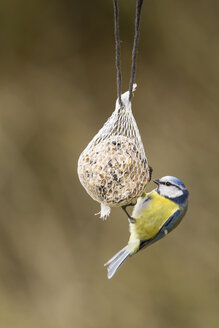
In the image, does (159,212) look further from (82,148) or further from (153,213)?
(82,148)

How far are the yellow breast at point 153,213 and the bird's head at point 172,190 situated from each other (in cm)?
2

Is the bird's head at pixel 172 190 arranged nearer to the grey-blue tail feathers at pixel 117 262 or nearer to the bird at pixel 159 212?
the bird at pixel 159 212

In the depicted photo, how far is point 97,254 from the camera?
385 centimetres

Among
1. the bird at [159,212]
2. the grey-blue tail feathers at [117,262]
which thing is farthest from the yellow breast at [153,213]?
the grey-blue tail feathers at [117,262]

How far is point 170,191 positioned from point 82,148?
1684 mm

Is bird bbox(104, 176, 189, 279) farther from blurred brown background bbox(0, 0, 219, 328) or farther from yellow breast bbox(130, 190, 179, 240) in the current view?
blurred brown background bbox(0, 0, 219, 328)

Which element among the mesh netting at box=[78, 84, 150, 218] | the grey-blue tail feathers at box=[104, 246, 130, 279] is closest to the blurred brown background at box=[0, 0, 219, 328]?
the grey-blue tail feathers at box=[104, 246, 130, 279]

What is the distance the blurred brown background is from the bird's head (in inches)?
62.2

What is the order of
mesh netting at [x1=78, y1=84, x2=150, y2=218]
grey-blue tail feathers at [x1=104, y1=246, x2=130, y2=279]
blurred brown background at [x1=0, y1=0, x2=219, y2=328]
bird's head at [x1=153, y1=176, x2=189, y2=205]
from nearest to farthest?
mesh netting at [x1=78, y1=84, x2=150, y2=218], bird's head at [x1=153, y1=176, x2=189, y2=205], grey-blue tail feathers at [x1=104, y1=246, x2=130, y2=279], blurred brown background at [x1=0, y1=0, x2=219, y2=328]

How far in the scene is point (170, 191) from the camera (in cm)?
216

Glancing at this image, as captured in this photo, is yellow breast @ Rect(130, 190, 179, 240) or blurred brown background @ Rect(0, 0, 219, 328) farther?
blurred brown background @ Rect(0, 0, 219, 328)

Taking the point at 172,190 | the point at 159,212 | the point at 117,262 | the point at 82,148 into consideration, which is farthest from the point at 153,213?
the point at 82,148

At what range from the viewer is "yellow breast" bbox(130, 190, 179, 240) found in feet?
7.12

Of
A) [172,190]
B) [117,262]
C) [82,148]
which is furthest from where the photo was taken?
[82,148]
